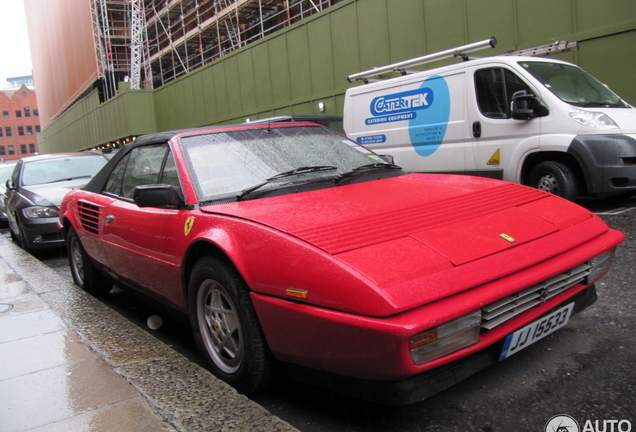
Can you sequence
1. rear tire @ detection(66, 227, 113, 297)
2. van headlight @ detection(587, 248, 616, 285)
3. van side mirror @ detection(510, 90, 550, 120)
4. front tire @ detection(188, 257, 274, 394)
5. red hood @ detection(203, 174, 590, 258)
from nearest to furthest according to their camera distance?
red hood @ detection(203, 174, 590, 258) < front tire @ detection(188, 257, 274, 394) < van headlight @ detection(587, 248, 616, 285) < rear tire @ detection(66, 227, 113, 297) < van side mirror @ detection(510, 90, 550, 120)

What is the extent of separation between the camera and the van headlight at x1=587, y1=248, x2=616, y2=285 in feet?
8.88

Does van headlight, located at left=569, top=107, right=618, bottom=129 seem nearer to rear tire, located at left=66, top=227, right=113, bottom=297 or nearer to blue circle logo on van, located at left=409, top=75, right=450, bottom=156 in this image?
blue circle logo on van, located at left=409, top=75, right=450, bottom=156

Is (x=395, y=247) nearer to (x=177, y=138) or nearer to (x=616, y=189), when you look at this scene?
(x=177, y=138)

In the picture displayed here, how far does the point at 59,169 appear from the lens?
8.57 m

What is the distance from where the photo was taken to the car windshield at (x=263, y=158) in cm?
320

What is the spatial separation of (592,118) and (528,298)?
5.09 metres

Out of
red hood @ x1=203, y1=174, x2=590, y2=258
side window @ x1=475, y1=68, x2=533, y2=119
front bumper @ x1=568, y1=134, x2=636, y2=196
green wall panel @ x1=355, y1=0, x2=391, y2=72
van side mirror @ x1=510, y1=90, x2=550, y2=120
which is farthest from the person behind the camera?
green wall panel @ x1=355, y1=0, x2=391, y2=72

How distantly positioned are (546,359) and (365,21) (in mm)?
13626

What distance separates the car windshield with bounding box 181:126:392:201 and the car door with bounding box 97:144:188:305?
21cm

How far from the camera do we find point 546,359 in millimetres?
2775

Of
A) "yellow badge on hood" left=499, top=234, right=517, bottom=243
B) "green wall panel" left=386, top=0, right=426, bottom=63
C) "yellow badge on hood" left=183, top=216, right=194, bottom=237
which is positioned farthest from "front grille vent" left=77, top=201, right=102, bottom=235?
"green wall panel" left=386, top=0, right=426, bottom=63

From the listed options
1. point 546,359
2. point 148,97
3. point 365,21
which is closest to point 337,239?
point 546,359

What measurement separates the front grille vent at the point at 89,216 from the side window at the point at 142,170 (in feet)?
0.64

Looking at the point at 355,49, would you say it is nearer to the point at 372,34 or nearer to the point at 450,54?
the point at 372,34
